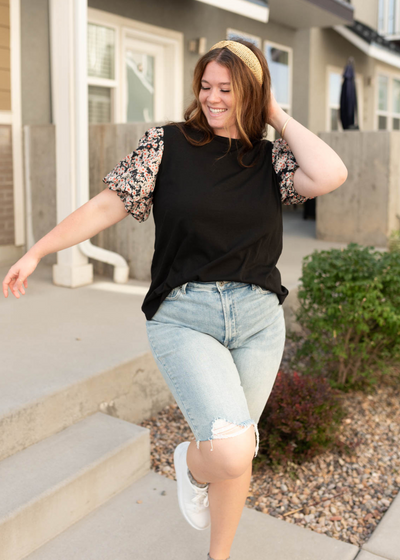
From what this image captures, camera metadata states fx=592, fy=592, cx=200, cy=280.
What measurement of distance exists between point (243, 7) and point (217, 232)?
5896 millimetres

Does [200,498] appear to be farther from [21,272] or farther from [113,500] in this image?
[21,272]

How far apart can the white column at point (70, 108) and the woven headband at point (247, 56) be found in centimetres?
301

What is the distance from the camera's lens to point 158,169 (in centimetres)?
195

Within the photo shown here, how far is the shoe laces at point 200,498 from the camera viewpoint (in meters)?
1.98

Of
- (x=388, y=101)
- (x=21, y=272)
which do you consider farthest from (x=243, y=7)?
(x=388, y=101)

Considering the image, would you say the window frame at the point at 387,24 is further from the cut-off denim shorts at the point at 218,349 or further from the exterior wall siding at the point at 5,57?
the cut-off denim shorts at the point at 218,349

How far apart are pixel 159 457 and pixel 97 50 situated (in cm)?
503

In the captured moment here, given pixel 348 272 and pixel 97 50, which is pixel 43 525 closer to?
pixel 348 272

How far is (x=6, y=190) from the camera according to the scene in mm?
5633

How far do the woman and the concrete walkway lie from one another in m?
0.35

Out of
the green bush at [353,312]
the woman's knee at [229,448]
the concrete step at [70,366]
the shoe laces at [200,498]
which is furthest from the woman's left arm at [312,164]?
the green bush at [353,312]

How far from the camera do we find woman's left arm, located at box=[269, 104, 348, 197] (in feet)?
6.27

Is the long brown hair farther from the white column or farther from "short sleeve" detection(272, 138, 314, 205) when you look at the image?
the white column

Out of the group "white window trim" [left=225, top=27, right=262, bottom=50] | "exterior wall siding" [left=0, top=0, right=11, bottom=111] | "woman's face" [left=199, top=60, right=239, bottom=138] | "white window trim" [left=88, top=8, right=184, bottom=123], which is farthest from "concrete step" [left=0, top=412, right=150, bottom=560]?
"white window trim" [left=225, top=27, right=262, bottom=50]
